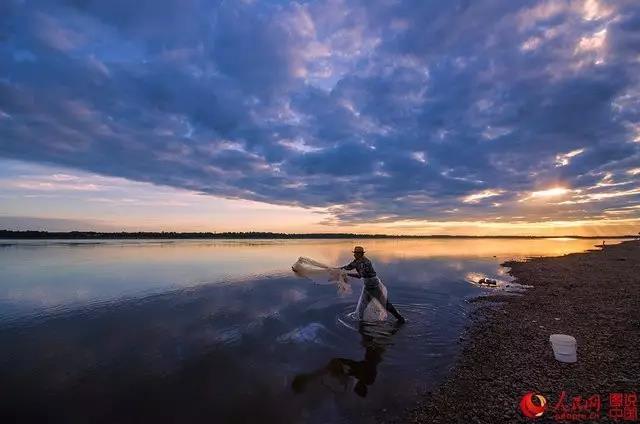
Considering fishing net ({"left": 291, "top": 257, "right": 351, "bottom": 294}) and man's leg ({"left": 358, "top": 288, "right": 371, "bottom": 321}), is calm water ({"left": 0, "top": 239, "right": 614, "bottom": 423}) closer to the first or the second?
man's leg ({"left": 358, "top": 288, "right": 371, "bottom": 321})

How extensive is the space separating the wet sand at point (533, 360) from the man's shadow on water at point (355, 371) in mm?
1967

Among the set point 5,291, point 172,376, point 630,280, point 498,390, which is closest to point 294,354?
point 172,376

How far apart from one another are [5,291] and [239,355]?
22325 millimetres

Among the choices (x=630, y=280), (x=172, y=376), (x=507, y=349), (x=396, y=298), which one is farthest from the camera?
(x=630, y=280)

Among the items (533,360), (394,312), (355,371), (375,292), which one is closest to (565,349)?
(533,360)

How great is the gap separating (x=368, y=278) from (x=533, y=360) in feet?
23.1

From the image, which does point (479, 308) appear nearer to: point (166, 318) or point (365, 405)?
point (365, 405)

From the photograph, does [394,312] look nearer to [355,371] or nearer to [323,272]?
[323,272]

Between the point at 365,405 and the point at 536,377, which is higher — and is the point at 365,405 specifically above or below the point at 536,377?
below

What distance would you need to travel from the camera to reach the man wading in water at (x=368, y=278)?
15.8 meters

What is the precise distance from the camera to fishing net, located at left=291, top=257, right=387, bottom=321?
52.7 ft

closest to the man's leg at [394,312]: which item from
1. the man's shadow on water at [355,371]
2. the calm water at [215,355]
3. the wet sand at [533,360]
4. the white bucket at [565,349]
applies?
the calm water at [215,355]

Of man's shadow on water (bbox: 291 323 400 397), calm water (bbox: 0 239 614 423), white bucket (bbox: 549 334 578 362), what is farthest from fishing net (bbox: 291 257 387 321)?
white bucket (bbox: 549 334 578 362)

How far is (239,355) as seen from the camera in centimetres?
1240
